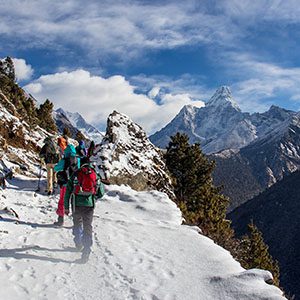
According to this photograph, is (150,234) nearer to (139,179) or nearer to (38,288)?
(38,288)

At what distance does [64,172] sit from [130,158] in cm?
1090

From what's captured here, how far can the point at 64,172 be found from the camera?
12852mm

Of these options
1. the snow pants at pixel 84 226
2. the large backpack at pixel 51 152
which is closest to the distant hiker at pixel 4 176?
the large backpack at pixel 51 152

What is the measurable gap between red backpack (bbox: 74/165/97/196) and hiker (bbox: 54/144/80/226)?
6.62 feet

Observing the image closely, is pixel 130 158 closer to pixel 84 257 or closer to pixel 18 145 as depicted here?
pixel 18 145

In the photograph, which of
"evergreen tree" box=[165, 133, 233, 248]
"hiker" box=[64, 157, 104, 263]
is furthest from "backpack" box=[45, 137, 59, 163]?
"evergreen tree" box=[165, 133, 233, 248]

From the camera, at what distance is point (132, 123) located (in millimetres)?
27609

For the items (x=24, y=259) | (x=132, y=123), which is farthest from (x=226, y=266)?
(x=132, y=123)

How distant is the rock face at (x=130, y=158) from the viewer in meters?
22.0

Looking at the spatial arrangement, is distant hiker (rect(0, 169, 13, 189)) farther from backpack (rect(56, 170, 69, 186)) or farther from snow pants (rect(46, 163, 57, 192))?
backpack (rect(56, 170, 69, 186))

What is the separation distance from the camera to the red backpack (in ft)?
32.7

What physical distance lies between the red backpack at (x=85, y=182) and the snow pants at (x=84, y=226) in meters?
0.40

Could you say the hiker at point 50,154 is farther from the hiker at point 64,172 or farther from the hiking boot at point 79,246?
the hiking boot at point 79,246

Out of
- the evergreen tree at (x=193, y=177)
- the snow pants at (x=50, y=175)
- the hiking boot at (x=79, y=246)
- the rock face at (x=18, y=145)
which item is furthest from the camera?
the evergreen tree at (x=193, y=177)
